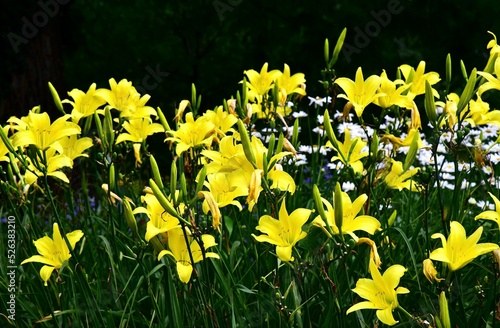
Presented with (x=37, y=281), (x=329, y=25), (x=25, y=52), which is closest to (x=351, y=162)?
(x=37, y=281)

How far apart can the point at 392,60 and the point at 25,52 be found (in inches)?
151

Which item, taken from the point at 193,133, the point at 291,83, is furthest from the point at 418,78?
the point at 193,133

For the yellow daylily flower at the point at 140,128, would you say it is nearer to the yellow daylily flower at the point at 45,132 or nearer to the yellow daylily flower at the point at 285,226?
the yellow daylily flower at the point at 45,132

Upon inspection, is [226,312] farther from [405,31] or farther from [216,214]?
[405,31]

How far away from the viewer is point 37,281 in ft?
9.82

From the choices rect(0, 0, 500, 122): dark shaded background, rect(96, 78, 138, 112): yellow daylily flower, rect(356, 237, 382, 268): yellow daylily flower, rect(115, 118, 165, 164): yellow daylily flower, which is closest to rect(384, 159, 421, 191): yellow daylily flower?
rect(356, 237, 382, 268): yellow daylily flower

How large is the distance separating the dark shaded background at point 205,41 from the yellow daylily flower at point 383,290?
14.3 ft

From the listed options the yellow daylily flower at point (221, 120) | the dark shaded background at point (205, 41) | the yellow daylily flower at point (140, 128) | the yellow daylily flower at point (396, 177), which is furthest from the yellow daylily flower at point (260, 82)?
the dark shaded background at point (205, 41)

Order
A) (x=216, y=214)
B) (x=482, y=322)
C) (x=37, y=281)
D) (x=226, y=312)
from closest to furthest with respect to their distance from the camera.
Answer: (x=216, y=214) → (x=482, y=322) → (x=226, y=312) → (x=37, y=281)

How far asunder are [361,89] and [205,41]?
5.96 metres

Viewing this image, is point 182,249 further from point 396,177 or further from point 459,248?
point 396,177

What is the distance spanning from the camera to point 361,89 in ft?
8.91

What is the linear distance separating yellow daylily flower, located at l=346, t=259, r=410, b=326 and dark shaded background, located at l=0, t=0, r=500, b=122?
437cm

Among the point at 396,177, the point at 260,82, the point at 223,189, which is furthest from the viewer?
the point at 260,82
